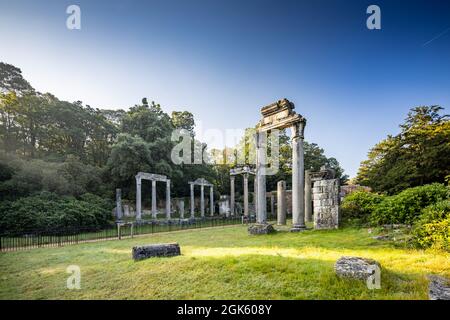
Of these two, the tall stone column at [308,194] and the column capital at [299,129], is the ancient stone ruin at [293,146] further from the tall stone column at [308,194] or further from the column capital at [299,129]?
the tall stone column at [308,194]

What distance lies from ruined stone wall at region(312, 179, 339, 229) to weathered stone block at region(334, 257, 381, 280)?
24.2ft

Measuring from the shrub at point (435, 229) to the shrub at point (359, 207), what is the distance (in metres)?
3.42

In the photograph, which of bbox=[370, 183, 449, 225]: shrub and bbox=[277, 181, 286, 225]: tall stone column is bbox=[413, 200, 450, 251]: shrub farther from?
bbox=[277, 181, 286, 225]: tall stone column

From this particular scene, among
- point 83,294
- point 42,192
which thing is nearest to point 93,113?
point 42,192

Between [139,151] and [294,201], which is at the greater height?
[139,151]

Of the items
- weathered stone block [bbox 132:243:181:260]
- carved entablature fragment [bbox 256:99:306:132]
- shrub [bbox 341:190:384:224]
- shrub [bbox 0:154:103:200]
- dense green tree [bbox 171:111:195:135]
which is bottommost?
weathered stone block [bbox 132:243:181:260]

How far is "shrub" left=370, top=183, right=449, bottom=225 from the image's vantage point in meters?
9.14

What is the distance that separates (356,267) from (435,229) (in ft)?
13.6

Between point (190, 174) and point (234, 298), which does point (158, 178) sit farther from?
point (234, 298)

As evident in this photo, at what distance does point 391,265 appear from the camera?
5316mm

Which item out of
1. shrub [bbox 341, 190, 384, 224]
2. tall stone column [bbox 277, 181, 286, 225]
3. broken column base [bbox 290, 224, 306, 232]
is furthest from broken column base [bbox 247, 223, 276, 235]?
tall stone column [bbox 277, 181, 286, 225]

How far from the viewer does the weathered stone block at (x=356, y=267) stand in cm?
439
